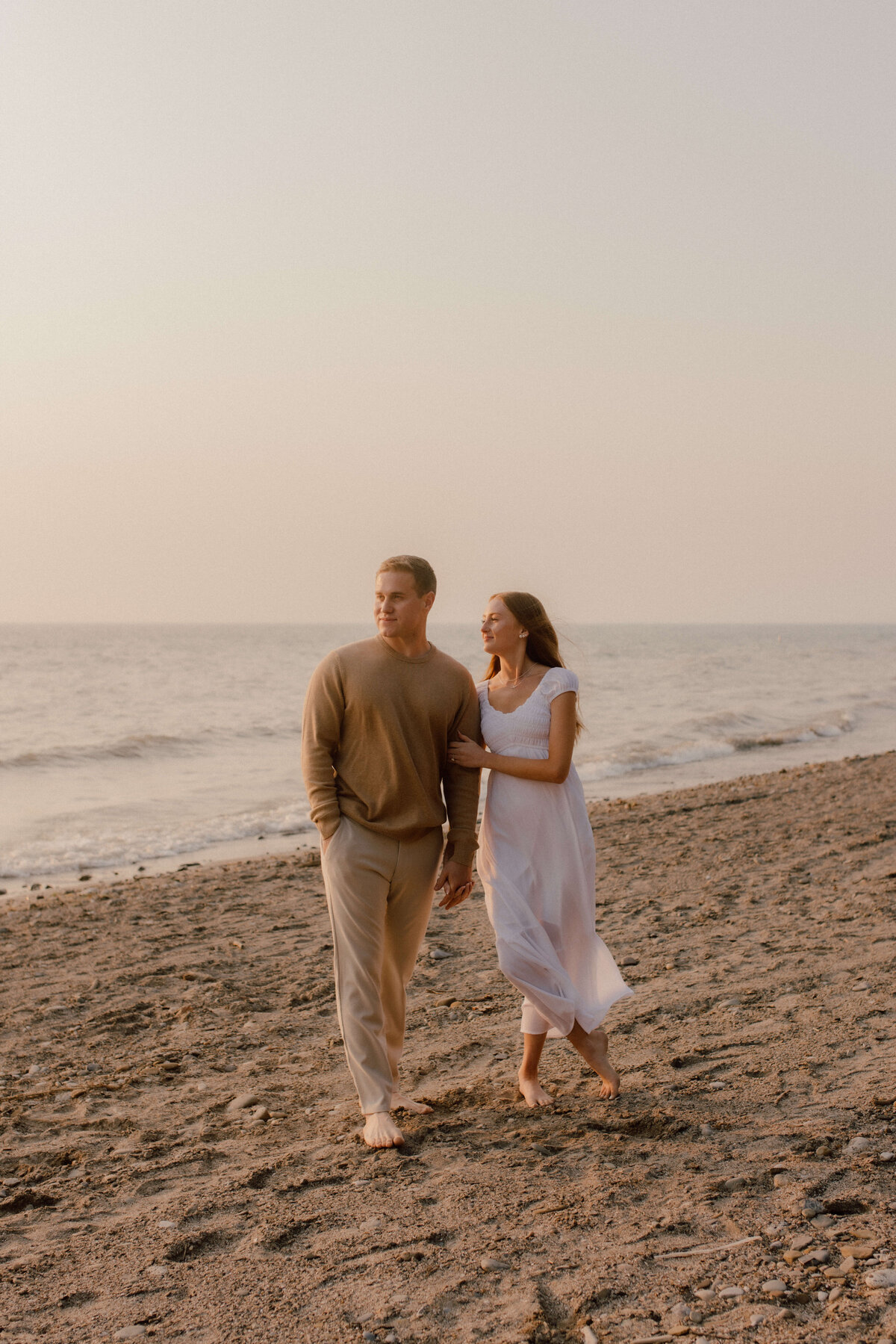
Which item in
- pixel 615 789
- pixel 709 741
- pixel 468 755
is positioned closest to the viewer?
pixel 468 755

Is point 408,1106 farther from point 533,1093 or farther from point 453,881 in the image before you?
point 453,881

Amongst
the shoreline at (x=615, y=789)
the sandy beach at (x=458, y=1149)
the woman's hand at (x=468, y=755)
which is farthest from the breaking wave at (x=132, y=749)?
the woman's hand at (x=468, y=755)

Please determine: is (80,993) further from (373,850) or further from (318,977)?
(373,850)

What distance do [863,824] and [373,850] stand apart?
23.8ft

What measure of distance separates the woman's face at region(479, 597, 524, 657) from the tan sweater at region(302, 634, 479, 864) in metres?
0.25

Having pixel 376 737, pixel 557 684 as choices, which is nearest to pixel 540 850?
pixel 557 684

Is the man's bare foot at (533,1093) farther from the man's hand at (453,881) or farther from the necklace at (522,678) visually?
the necklace at (522,678)

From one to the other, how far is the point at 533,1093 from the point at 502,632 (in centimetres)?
185

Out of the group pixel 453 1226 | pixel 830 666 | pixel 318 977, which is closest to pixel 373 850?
pixel 453 1226

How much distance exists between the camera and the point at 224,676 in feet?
133

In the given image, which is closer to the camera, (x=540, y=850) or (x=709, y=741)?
(x=540, y=850)

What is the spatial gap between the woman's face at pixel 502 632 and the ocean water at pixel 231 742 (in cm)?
42

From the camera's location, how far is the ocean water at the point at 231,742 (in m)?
12.2

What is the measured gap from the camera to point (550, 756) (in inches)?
157
